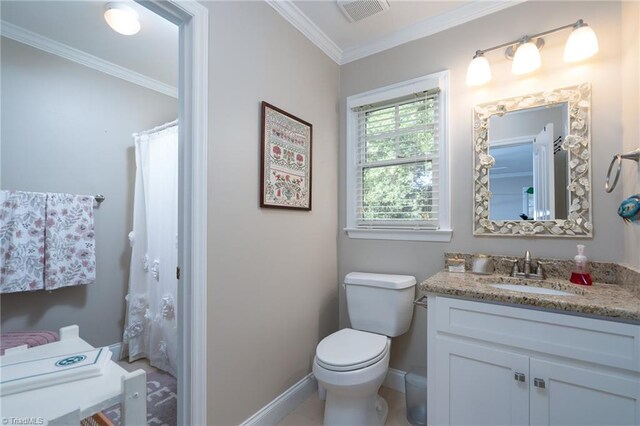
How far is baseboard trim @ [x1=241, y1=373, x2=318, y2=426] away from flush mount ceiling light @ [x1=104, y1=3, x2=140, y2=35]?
239 cm

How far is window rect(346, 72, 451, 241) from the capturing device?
191 cm

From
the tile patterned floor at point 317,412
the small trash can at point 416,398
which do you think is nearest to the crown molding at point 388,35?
the small trash can at point 416,398

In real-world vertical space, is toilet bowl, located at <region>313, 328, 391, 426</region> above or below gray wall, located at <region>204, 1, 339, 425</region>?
below

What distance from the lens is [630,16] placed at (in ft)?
4.38

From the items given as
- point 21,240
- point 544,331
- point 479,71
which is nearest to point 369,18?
point 479,71

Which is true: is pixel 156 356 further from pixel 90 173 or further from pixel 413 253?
pixel 413 253

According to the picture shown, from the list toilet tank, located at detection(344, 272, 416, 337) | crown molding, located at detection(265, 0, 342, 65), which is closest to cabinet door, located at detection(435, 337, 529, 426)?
toilet tank, located at detection(344, 272, 416, 337)

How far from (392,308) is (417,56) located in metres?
1.71

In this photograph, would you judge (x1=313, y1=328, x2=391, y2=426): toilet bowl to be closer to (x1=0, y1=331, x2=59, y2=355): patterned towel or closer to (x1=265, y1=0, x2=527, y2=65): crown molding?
(x1=0, y1=331, x2=59, y2=355): patterned towel

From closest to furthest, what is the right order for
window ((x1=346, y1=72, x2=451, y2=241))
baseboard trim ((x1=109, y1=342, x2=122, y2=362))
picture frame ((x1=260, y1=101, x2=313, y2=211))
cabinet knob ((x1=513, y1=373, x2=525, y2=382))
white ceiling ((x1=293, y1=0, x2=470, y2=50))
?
1. cabinet knob ((x1=513, y1=373, x2=525, y2=382))
2. picture frame ((x1=260, y1=101, x2=313, y2=211))
3. white ceiling ((x1=293, y1=0, x2=470, y2=50))
4. window ((x1=346, y1=72, x2=451, y2=241))
5. baseboard trim ((x1=109, y1=342, x2=122, y2=362))

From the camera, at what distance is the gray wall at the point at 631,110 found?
49.8 inches

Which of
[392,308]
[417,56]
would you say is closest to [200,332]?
[392,308]

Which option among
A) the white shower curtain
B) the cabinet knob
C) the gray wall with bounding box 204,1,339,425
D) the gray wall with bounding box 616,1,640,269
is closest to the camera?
the cabinet knob
